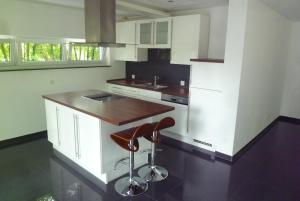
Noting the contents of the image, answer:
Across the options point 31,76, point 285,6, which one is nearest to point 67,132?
point 31,76

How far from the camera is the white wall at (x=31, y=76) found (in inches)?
142

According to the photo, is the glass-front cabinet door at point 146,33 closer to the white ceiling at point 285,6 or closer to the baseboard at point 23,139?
the white ceiling at point 285,6

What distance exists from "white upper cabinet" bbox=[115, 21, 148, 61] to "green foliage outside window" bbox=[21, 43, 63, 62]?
1298mm

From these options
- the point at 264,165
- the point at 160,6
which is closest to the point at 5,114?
the point at 160,6

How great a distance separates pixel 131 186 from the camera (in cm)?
261

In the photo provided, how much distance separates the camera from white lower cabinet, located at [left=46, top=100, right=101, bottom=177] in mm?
2629

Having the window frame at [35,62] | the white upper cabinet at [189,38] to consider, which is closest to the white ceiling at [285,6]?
the white upper cabinet at [189,38]

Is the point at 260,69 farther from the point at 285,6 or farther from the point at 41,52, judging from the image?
the point at 41,52

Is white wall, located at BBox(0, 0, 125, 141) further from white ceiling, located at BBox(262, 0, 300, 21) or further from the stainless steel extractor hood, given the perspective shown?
white ceiling, located at BBox(262, 0, 300, 21)

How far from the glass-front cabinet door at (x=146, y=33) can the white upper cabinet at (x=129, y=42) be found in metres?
0.15

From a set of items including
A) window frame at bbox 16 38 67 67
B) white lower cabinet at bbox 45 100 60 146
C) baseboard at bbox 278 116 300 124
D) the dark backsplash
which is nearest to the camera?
white lower cabinet at bbox 45 100 60 146

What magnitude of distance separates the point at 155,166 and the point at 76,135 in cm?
112

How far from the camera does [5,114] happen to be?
3680mm

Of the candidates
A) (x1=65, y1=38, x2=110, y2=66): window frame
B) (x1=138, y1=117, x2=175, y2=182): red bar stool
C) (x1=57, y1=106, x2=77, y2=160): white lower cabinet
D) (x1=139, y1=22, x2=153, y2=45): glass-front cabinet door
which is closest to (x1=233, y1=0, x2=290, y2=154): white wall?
(x1=138, y1=117, x2=175, y2=182): red bar stool
